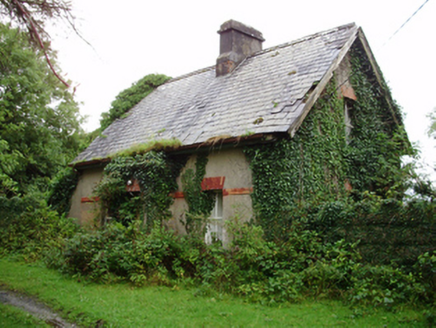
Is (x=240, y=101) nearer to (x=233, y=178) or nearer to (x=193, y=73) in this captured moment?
(x=233, y=178)

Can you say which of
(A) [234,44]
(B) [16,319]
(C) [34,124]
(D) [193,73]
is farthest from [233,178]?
(C) [34,124]

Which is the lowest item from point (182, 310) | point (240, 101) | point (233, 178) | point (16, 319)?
point (16, 319)

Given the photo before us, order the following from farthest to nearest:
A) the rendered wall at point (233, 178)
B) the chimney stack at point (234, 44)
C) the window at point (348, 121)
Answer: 1. the chimney stack at point (234, 44)
2. the window at point (348, 121)
3. the rendered wall at point (233, 178)

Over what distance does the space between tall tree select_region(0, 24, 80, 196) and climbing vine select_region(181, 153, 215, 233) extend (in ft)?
30.0

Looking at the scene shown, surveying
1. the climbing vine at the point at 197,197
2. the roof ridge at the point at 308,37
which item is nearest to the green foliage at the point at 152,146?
the climbing vine at the point at 197,197

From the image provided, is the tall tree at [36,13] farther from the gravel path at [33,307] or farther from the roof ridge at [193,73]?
the roof ridge at [193,73]

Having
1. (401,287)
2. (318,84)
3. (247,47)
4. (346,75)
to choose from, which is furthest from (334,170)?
(247,47)

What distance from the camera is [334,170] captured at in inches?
454

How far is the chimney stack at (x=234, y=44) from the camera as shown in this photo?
15.5 meters

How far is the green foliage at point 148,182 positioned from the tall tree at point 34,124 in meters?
6.66

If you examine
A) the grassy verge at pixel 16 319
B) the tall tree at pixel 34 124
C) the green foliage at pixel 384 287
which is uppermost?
the tall tree at pixel 34 124

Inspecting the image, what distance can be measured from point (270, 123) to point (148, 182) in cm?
402

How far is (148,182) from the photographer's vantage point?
461 inches

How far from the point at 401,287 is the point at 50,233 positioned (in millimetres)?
10361
